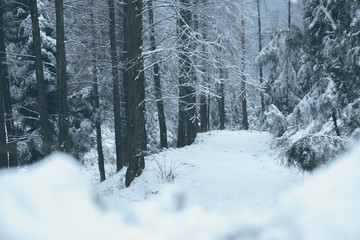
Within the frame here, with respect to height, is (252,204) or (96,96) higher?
(96,96)

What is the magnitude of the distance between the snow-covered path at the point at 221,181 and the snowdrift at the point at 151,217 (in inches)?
88.1

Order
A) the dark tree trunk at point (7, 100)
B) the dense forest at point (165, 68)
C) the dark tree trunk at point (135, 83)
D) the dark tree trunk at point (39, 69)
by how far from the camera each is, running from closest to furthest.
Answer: the dense forest at point (165, 68), the dark tree trunk at point (135, 83), the dark tree trunk at point (39, 69), the dark tree trunk at point (7, 100)

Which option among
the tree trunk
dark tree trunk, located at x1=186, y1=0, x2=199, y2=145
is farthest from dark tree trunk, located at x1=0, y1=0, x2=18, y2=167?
dark tree trunk, located at x1=186, y1=0, x2=199, y2=145

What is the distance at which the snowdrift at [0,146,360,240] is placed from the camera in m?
2.93

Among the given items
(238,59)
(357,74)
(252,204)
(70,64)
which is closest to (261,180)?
(252,204)

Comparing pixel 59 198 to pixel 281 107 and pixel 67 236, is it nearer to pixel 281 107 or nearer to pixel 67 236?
pixel 67 236

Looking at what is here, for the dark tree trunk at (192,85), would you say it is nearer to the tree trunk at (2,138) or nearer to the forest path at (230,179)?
the forest path at (230,179)

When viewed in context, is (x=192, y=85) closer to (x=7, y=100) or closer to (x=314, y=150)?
(x=314, y=150)

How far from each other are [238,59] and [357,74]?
6590mm

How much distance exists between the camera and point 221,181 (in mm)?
9305

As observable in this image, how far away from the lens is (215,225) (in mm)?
3533

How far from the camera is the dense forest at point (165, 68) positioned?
783 cm

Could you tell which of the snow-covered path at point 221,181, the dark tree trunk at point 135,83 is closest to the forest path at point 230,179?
the snow-covered path at point 221,181

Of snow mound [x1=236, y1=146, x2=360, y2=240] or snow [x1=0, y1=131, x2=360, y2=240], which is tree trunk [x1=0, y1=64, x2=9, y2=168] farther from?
snow mound [x1=236, y1=146, x2=360, y2=240]
